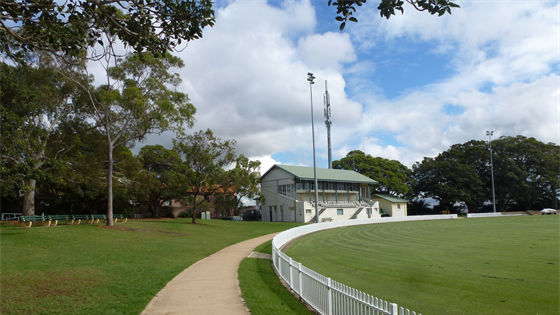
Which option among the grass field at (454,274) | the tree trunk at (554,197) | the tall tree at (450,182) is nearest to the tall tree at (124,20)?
the grass field at (454,274)

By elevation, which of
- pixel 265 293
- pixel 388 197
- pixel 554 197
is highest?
pixel 388 197

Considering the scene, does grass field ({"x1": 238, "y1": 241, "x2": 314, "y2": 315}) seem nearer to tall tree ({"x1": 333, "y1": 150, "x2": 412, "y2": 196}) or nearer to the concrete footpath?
the concrete footpath

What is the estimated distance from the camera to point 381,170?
74.2 m

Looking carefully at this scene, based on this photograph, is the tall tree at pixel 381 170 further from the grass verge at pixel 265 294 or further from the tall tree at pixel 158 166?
the grass verge at pixel 265 294

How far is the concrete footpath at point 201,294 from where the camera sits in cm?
799

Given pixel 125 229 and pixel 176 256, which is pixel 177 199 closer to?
pixel 125 229

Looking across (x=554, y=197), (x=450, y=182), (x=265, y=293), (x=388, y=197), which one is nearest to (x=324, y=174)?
(x=388, y=197)

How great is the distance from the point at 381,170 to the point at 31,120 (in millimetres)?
61038

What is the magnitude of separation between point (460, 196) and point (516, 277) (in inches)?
2616

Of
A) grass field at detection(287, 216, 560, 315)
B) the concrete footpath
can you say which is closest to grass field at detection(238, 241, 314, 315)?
the concrete footpath

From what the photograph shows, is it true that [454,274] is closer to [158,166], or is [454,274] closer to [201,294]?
[201,294]

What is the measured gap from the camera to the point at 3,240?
1759 centimetres

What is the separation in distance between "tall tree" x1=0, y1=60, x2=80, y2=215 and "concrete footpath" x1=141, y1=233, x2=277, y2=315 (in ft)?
30.1

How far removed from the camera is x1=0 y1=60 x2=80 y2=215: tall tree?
18.5 m
